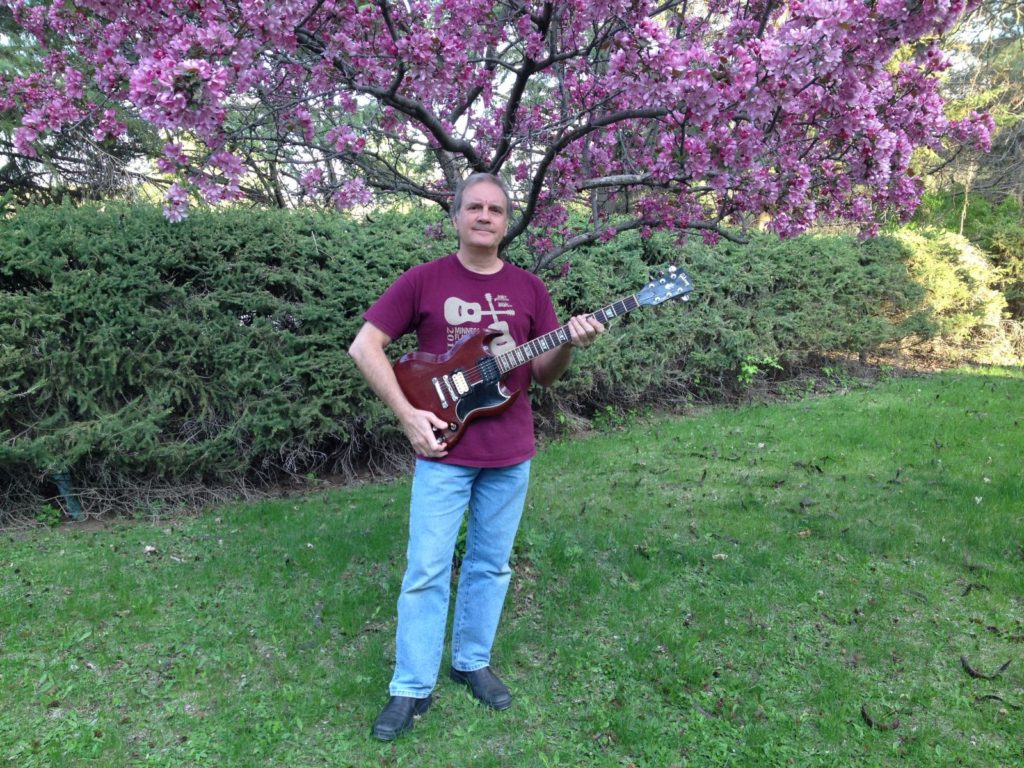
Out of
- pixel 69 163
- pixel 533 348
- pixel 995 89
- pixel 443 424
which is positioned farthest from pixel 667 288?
pixel 995 89

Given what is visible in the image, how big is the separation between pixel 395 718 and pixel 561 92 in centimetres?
302

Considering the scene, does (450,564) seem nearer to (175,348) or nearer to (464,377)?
(464,377)

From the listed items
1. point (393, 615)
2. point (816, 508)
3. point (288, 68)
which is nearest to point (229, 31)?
point (288, 68)

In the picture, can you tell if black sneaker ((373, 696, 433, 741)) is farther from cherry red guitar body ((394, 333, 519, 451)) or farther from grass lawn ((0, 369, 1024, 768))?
cherry red guitar body ((394, 333, 519, 451))

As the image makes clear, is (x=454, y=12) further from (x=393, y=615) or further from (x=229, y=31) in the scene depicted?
(x=393, y=615)

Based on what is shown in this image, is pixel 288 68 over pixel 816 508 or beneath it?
over

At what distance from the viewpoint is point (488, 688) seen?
2.80 metres

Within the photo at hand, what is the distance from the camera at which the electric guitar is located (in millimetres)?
2541

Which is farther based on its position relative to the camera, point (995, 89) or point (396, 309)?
point (995, 89)

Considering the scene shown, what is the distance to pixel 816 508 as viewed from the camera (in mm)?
4832

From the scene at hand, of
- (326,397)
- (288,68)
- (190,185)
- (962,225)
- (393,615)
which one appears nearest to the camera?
(190,185)

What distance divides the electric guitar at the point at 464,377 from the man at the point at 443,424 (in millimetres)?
41

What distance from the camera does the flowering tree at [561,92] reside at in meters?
2.21

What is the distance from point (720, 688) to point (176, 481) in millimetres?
4159
